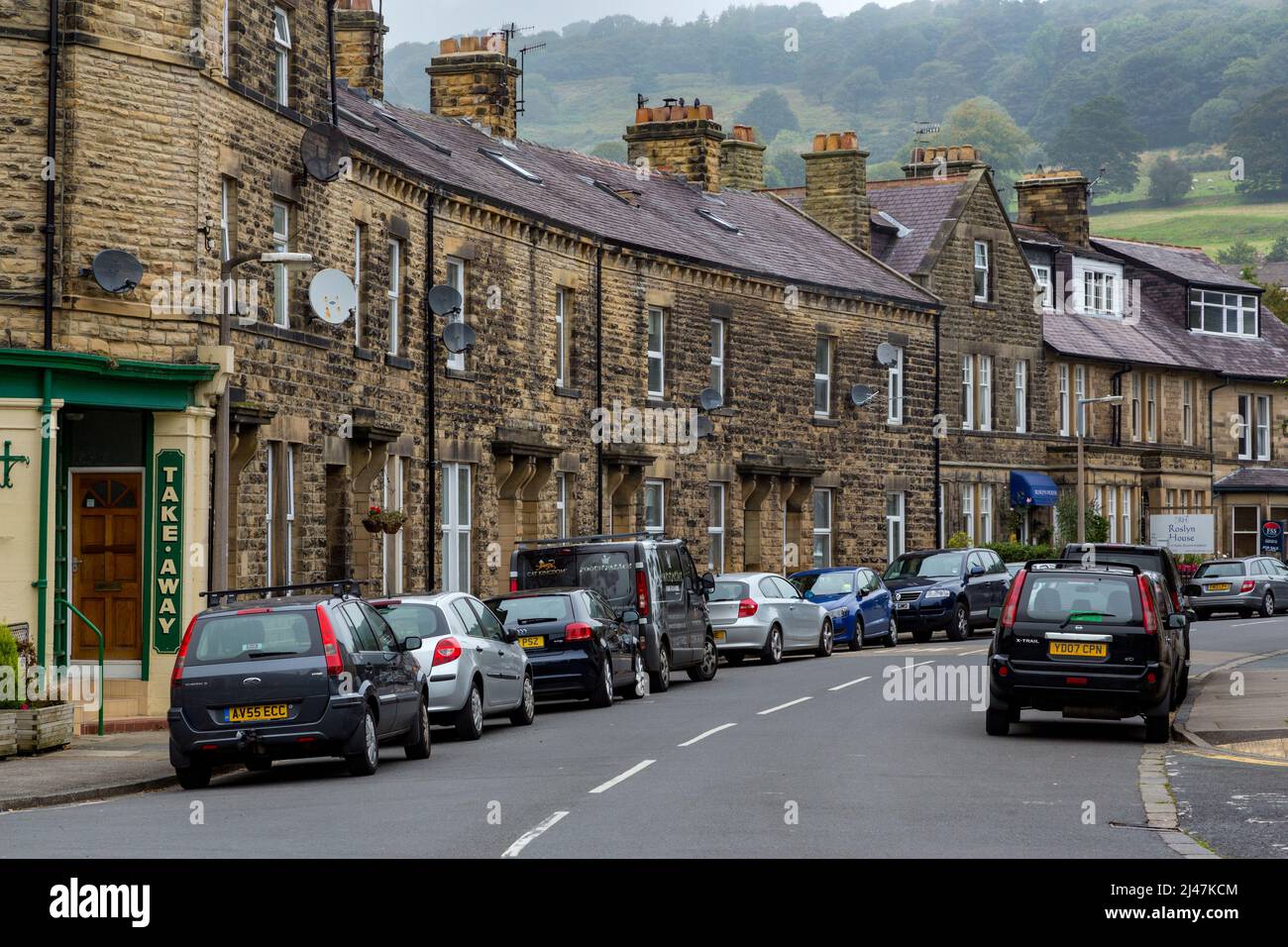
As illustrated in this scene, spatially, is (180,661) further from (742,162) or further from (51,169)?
(742,162)

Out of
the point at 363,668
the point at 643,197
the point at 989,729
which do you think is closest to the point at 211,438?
the point at 363,668

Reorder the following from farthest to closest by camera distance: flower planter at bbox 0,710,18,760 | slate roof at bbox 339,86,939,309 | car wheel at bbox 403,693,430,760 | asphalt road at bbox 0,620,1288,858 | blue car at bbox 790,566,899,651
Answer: blue car at bbox 790,566,899,651, slate roof at bbox 339,86,939,309, flower planter at bbox 0,710,18,760, car wheel at bbox 403,693,430,760, asphalt road at bbox 0,620,1288,858

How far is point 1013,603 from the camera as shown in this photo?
66.0ft

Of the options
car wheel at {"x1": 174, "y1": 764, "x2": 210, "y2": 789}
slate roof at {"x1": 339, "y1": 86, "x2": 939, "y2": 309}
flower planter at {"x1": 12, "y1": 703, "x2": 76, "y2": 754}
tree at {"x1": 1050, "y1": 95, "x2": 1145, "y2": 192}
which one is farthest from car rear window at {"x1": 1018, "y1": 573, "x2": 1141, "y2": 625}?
tree at {"x1": 1050, "y1": 95, "x2": 1145, "y2": 192}

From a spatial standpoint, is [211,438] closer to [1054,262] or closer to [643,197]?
[643,197]

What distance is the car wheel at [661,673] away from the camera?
1083 inches

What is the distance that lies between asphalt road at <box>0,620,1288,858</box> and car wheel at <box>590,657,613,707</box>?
103 cm

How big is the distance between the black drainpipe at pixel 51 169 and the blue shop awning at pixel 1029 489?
35.7 meters

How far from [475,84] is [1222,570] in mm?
22327

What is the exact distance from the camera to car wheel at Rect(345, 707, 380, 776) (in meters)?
17.1

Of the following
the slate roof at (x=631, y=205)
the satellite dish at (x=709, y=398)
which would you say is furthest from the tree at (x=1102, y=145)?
the satellite dish at (x=709, y=398)

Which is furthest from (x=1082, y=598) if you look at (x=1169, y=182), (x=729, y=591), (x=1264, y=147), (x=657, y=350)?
(x=1169, y=182)

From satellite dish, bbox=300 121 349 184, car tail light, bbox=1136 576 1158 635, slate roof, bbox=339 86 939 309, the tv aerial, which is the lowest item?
car tail light, bbox=1136 576 1158 635

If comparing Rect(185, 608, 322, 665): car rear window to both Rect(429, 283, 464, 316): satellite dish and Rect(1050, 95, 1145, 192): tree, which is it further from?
Rect(1050, 95, 1145, 192): tree
